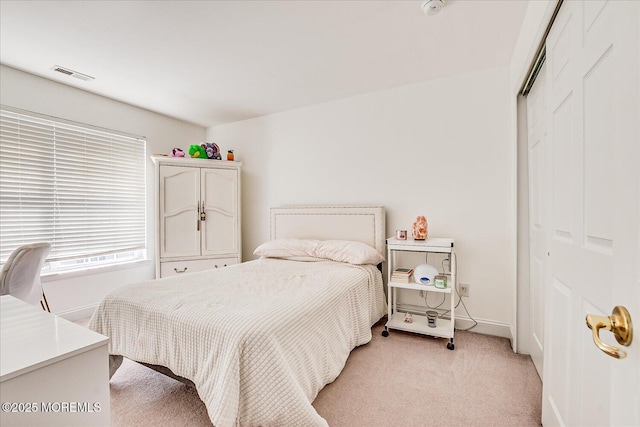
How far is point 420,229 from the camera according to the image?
2523mm

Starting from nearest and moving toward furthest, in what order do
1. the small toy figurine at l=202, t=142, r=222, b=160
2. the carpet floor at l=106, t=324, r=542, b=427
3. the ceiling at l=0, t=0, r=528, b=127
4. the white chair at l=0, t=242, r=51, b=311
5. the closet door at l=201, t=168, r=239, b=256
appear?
the carpet floor at l=106, t=324, r=542, b=427
the ceiling at l=0, t=0, r=528, b=127
the white chair at l=0, t=242, r=51, b=311
the closet door at l=201, t=168, r=239, b=256
the small toy figurine at l=202, t=142, r=222, b=160

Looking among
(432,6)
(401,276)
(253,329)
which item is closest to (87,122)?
(253,329)

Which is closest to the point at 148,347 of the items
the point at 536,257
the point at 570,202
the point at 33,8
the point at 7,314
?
the point at 7,314

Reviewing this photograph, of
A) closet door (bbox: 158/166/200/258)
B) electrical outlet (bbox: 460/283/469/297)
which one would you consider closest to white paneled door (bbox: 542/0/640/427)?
electrical outlet (bbox: 460/283/469/297)

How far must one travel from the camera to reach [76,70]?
2.56m

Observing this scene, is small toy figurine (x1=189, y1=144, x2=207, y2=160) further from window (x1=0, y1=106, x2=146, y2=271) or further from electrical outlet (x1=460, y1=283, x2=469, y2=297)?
electrical outlet (x1=460, y1=283, x2=469, y2=297)

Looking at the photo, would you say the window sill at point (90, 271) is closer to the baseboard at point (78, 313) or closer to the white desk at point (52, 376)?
the baseboard at point (78, 313)

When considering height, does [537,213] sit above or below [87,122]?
below

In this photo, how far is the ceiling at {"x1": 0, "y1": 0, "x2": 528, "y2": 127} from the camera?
5.91 feet

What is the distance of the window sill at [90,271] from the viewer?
275 centimetres

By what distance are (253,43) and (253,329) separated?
2.08 m

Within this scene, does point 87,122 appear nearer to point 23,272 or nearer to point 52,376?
point 23,272

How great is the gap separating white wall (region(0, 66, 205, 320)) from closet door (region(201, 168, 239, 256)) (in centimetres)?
76

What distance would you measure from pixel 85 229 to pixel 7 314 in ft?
8.33
